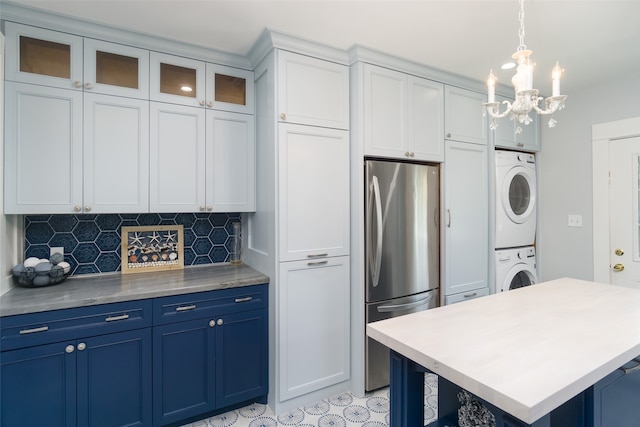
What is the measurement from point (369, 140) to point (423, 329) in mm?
1470

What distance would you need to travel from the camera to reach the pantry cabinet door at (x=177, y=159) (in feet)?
7.03

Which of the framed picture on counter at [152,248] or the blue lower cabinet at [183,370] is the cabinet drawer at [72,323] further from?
the framed picture on counter at [152,248]

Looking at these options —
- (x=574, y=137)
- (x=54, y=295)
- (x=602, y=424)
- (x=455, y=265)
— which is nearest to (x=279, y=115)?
(x=54, y=295)

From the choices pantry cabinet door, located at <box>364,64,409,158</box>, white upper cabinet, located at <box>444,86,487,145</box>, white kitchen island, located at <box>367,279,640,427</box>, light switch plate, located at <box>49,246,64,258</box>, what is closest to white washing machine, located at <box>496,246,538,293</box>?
white upper cabinet, located at <box>444,86,487,145</box>

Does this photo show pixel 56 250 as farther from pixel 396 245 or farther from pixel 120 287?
pixel 396 245

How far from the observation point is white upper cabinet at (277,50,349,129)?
2125 millimetres

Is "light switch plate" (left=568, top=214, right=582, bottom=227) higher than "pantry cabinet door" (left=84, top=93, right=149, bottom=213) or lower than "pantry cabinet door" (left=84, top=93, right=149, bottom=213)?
lower

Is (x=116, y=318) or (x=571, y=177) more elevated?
(x=571, y=177)

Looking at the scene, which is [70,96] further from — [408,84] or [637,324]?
[637,324]

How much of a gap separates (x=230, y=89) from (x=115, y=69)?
734 mm

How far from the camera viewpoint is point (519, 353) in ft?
3.51

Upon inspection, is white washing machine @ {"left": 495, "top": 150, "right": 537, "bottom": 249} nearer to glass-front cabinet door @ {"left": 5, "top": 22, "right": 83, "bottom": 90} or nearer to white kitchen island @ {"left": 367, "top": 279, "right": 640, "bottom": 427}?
white kitchen island @ {"left": 367, "top": 279, "right": 640, "bottom": 427}

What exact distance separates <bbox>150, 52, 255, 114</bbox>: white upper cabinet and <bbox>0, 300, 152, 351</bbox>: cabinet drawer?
1.36 metres

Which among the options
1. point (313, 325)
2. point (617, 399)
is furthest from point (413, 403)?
point (313, 325)
